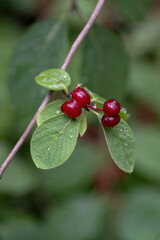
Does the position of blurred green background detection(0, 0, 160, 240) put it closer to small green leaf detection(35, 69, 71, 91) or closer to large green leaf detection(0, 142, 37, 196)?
large green leaf detection(0, 142, 37, 196)

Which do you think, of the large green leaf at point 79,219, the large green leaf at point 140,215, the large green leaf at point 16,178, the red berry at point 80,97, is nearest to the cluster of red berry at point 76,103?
the red berry at point 80,97

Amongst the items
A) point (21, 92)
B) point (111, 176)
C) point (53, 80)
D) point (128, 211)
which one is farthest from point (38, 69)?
point (111, 176)

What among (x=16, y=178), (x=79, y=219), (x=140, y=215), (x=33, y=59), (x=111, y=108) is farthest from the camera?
(x=16, y=178)

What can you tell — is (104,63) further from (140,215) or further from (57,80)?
(140,215)

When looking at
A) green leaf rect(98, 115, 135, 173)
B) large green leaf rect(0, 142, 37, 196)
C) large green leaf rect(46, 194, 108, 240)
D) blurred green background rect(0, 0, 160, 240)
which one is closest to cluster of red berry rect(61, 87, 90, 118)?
green leaf rect(98, 115, 135, 173)

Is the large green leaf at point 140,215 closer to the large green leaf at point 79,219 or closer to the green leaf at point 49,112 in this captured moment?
the large green leaf at point 79,219

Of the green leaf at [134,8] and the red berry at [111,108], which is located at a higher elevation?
the green leaf at [134,8]

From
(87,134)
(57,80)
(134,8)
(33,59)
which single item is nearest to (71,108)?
(57,80)
